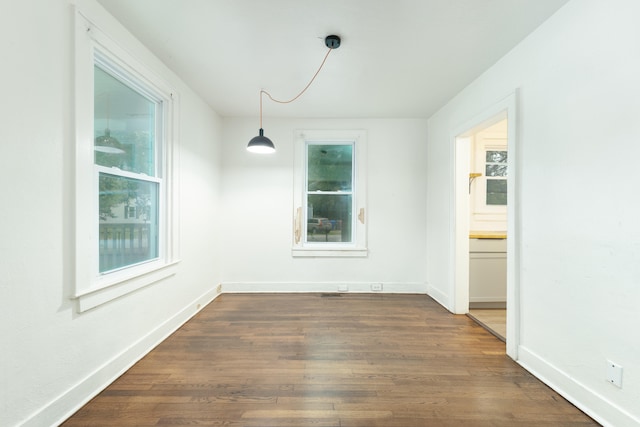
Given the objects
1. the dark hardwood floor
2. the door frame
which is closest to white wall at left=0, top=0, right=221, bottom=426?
the dark hardwood floor

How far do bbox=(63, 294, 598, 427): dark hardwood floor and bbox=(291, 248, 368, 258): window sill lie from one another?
111 centimetres

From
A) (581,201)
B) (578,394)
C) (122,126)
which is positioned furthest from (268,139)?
(578,394)

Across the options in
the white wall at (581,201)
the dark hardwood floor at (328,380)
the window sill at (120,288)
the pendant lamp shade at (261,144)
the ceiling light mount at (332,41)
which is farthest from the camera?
the pendant lamp shade at (261,144)

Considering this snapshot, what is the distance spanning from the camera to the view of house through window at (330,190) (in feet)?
13.4

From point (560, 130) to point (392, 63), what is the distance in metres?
1.46

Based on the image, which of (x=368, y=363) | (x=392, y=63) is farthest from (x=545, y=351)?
(x=392, y=63)

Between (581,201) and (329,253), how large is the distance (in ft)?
9.37

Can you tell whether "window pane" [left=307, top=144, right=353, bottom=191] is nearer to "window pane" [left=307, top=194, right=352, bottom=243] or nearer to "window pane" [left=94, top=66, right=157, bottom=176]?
"window pane" [left=307, top=194, right=352, bottom=243]

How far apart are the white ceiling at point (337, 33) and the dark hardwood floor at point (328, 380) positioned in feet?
8.73

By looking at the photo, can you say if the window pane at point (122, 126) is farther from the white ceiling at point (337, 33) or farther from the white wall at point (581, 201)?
the white wall at point (581, 201)

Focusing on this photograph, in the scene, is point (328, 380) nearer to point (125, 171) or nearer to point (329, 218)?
point (125, 171)

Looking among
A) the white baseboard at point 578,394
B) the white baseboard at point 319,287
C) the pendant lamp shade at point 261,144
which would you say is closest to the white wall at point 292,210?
the white baseboard at point 319,287

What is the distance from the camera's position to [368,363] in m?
2.14

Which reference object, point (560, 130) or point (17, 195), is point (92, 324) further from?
point (560, 130)
